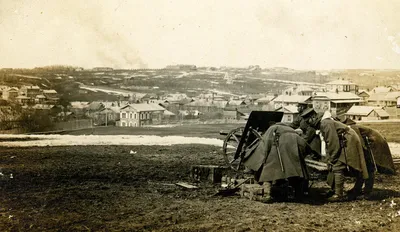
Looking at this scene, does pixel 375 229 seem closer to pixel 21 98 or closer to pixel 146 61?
pixel 146 61

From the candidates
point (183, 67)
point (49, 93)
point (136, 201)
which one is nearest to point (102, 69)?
point (49, 93)

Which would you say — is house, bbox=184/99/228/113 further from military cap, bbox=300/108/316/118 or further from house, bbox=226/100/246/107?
military cap, bbox=300/108/316/118

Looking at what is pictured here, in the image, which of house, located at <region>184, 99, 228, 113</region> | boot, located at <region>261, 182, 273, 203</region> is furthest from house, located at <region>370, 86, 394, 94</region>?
boot, located at <region>261, 182, 273, 203</region>

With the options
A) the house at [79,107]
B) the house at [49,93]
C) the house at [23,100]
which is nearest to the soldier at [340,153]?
the house at [79,107]

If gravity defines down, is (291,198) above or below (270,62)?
below

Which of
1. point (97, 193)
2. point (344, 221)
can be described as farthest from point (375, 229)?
point (97, 193)

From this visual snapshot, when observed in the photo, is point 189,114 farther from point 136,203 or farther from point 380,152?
point 380,152

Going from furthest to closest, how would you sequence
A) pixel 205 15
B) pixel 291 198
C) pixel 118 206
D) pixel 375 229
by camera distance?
pixel 205 15 < pixel 291 198 < pixel 118 206 < pixel 375 229
